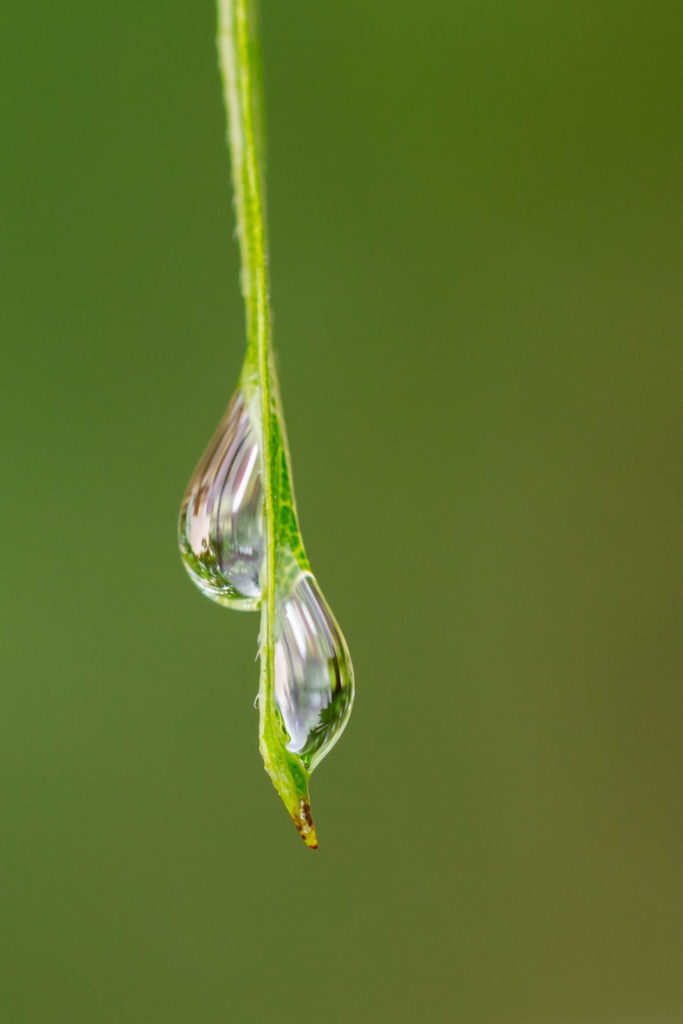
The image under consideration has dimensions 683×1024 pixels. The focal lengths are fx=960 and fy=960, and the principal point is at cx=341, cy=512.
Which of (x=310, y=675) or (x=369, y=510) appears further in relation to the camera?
(x=369, y=510)

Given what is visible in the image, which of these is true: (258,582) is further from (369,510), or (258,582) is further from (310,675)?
(369,510)

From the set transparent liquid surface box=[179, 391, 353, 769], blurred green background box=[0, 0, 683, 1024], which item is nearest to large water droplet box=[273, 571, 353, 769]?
transparent liquid surface box=[179, 391, 353, 769]

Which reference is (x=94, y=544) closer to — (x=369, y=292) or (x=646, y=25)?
(x=369, y=292)

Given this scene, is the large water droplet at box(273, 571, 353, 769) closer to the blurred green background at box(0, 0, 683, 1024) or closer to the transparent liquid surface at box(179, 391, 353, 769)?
the transparent liquid surface at box(179, 391, 353, 769)

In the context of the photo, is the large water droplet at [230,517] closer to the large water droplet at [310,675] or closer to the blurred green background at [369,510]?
the large water droplet at [310,675]

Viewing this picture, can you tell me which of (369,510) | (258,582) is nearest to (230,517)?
(258,582)

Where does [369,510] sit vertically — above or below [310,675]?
above

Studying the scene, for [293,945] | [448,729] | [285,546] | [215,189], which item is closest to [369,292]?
[215,189]

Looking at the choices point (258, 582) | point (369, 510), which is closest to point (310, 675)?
point (258, 582)
